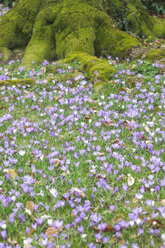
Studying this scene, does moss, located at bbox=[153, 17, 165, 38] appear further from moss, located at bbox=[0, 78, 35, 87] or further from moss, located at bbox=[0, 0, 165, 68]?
moss, located at bbox=[0, 78, 35, 87]

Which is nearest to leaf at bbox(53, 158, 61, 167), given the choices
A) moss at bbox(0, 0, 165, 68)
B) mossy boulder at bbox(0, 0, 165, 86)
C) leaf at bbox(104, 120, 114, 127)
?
leaf at bbox(104, 120, 114, 127)

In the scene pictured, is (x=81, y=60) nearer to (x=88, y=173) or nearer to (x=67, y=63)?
(x=67, y=63)

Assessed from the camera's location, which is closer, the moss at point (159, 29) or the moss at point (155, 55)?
the moss at point (155, 55)

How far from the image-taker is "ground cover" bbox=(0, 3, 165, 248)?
2477 millimetres

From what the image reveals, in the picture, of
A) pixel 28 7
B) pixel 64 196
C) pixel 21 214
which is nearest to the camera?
pixel 21 214

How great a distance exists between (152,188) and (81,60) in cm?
476

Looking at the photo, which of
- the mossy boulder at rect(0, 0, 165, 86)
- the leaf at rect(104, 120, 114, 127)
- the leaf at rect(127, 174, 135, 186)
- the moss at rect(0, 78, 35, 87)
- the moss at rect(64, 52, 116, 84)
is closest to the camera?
the leaf at rect(127, 174, 135, 186)

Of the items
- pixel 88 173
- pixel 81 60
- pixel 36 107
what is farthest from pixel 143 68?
pixel 88 173

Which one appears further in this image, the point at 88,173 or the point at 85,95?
the point at 85,95

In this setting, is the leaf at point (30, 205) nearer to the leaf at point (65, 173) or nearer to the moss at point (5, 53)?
the leaf at point (65, 173)

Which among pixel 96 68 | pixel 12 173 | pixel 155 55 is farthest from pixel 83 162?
pixel 155 55

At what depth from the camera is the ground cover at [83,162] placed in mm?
2477

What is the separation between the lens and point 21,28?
8.69 metres

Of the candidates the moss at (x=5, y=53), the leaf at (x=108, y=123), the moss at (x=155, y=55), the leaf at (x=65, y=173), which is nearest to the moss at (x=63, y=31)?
the moss at (x=5, y=53)
